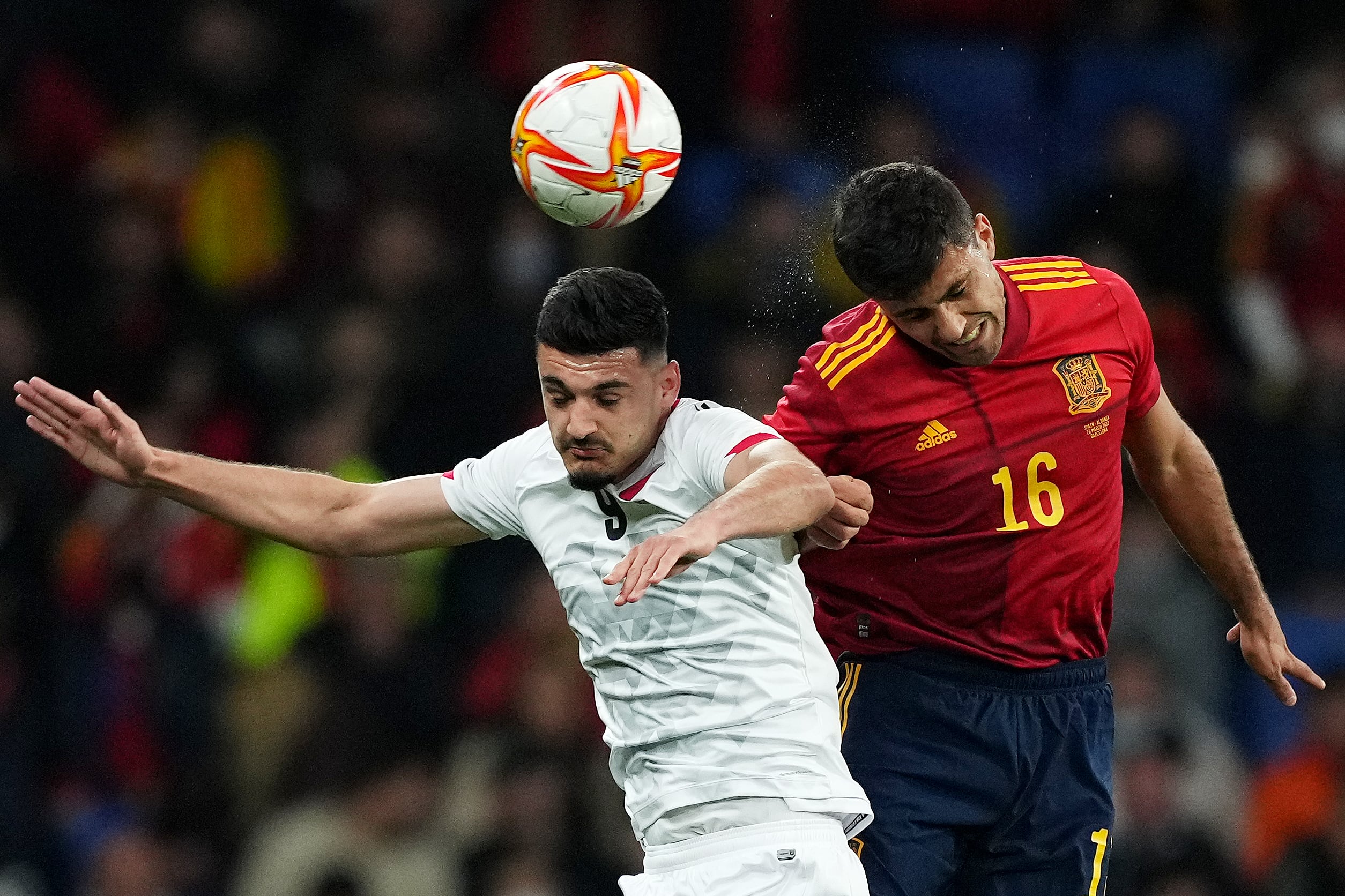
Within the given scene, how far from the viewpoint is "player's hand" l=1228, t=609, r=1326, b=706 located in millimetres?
5008

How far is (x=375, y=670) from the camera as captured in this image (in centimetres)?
786

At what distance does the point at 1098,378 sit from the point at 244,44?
645 centimetres

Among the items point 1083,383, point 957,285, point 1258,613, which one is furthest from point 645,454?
point 1258,613

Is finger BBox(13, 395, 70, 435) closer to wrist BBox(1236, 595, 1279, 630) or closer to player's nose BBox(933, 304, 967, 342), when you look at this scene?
player's nose BBox(933, 304, 967, 342)

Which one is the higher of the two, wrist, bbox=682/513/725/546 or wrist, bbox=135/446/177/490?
wrist, bbox=135/446/177/490

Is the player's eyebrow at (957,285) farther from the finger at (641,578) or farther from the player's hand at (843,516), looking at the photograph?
the finger at (641,578)

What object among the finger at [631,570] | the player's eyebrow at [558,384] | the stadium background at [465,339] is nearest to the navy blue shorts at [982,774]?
the player's eyebrow at [558,384]

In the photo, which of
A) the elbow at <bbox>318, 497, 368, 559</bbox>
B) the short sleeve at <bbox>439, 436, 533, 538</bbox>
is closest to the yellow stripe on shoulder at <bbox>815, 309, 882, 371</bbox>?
the short sleeve at <bbox>439, 436, 533, 538</bbox>

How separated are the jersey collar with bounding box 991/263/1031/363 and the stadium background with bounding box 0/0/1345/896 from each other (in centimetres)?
191

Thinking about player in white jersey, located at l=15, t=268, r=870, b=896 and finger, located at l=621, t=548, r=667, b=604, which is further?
player in white jersey, located at l=15, t=268, r=870, b=896

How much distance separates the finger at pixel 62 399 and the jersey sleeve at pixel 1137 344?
8.20 ft

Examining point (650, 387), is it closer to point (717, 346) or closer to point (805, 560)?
point (805, 560)

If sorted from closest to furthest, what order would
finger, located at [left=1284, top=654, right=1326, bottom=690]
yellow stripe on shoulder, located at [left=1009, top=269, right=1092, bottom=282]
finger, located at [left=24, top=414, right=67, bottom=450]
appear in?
finger, located at [left=24, top=414, right=67, bottom=450]
yellow stripe on shoulder, located at [left=1009, top=269, right=1092, bottom=282]
finger, located at [left=1284, top=654, right=1326, bottom=690]

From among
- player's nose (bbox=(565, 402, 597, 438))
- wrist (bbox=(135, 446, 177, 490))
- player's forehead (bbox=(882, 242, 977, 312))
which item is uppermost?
wrist (bbox=(135, 446, 177, 490))
